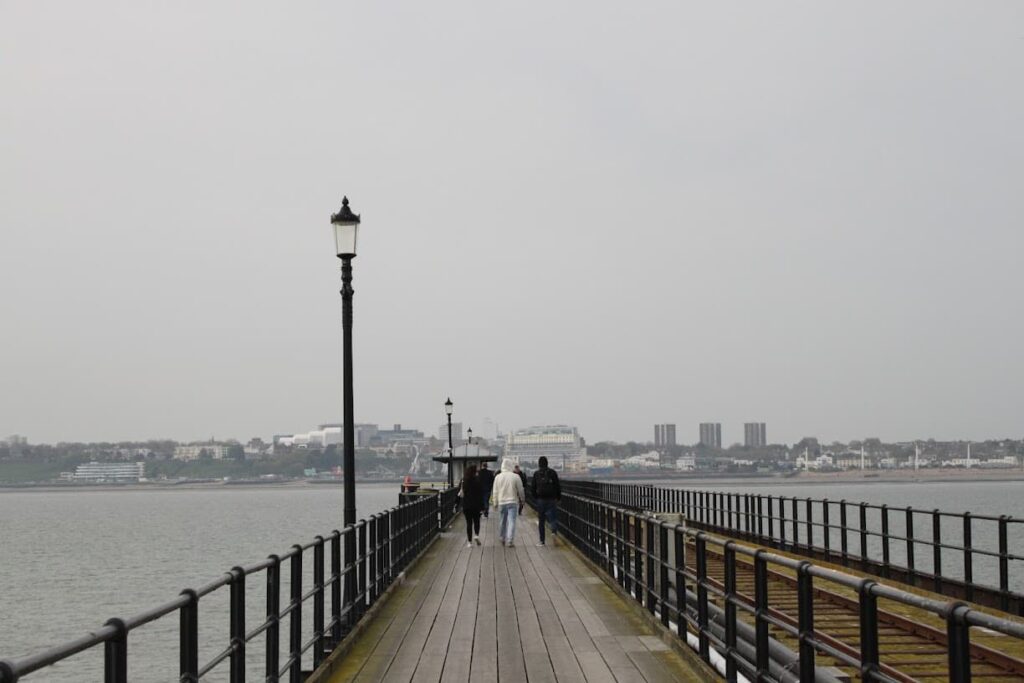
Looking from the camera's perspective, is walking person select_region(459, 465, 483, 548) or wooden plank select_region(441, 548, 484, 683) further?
walking person select_region(459, 465, 483, 548)

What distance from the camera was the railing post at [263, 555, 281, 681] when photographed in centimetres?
840

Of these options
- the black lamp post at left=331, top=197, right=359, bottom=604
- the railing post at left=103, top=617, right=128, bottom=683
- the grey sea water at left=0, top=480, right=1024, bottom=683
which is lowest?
the grey sea water at left=0, top=480, right=1024, bottom=683

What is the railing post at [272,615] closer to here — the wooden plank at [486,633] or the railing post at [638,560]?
the wooden plank at [486,633]

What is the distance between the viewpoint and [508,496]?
23484mm

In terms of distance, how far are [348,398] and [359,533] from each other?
3.22 meters

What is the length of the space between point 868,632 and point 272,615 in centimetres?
421

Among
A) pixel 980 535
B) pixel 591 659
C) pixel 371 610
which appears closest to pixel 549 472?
pixel 371 610

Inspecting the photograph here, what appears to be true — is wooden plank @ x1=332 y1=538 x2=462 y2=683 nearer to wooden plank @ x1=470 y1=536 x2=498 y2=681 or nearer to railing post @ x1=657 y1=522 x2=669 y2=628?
wooden plank @ x1=470 y1=536 x2=498 y2=681

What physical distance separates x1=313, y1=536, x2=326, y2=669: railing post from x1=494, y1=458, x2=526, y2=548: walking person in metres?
11.6

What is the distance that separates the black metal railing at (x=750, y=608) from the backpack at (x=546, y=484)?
21.7 feet

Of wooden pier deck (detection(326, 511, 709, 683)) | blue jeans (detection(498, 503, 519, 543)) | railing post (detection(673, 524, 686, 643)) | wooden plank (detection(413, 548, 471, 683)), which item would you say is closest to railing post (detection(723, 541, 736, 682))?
wooden pier deck (detection(326, 511, 709, 683))

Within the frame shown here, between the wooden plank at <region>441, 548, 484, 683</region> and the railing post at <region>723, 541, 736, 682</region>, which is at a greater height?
the railing post at <region>723, 541, 736, 682</region>

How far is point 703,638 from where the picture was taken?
10211mm

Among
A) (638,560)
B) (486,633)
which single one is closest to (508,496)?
(638,560)
